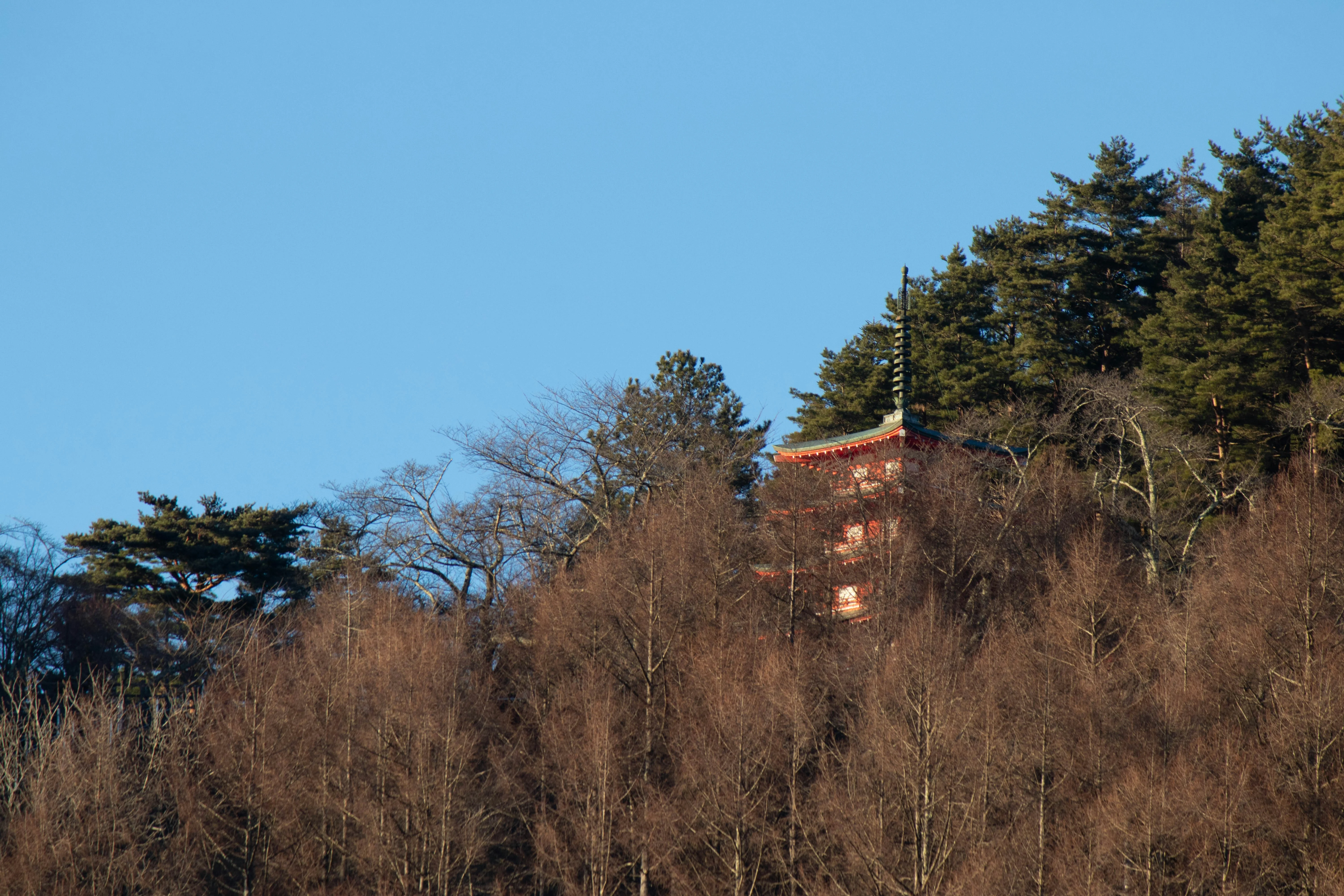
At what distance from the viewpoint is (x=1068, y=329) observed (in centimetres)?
4628

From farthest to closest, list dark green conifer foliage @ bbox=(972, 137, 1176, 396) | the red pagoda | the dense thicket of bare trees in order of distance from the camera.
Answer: dark green conifer foliage @ bbox=(972, 137, 1176, 396) < the red pagoda < the dense thicket of bare trees

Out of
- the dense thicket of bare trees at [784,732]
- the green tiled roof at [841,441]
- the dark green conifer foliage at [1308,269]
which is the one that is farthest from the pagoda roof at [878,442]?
the dark green conifer foliage at [1308,269]

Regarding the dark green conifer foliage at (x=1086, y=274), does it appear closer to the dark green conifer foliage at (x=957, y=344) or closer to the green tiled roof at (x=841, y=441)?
the dark green conifer foliage at (x=957, y=344)

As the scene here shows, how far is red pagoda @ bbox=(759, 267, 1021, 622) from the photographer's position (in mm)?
35906

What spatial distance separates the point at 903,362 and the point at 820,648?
1228 centimetres

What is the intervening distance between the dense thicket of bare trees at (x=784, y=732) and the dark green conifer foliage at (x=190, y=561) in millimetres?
6051

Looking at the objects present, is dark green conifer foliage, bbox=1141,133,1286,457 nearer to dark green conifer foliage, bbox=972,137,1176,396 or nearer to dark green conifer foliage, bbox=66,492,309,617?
dark green conifer foliage, bbox=972,137,1176,396

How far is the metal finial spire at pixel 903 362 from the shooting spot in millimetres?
42219

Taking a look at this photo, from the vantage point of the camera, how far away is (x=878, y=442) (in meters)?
39.5

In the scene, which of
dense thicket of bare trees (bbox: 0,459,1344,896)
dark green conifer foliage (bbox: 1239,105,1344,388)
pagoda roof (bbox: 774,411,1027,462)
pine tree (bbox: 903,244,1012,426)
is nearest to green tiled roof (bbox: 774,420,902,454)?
pagoda roof (bbox: 774,411,1027,462)

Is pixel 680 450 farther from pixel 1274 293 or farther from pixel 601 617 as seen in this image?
pixel 1274 293

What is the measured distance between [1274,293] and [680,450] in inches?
693

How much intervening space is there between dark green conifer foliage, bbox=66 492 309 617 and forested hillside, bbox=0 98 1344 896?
0.14 metres

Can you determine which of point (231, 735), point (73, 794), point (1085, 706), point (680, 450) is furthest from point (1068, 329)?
point (73, 794)
